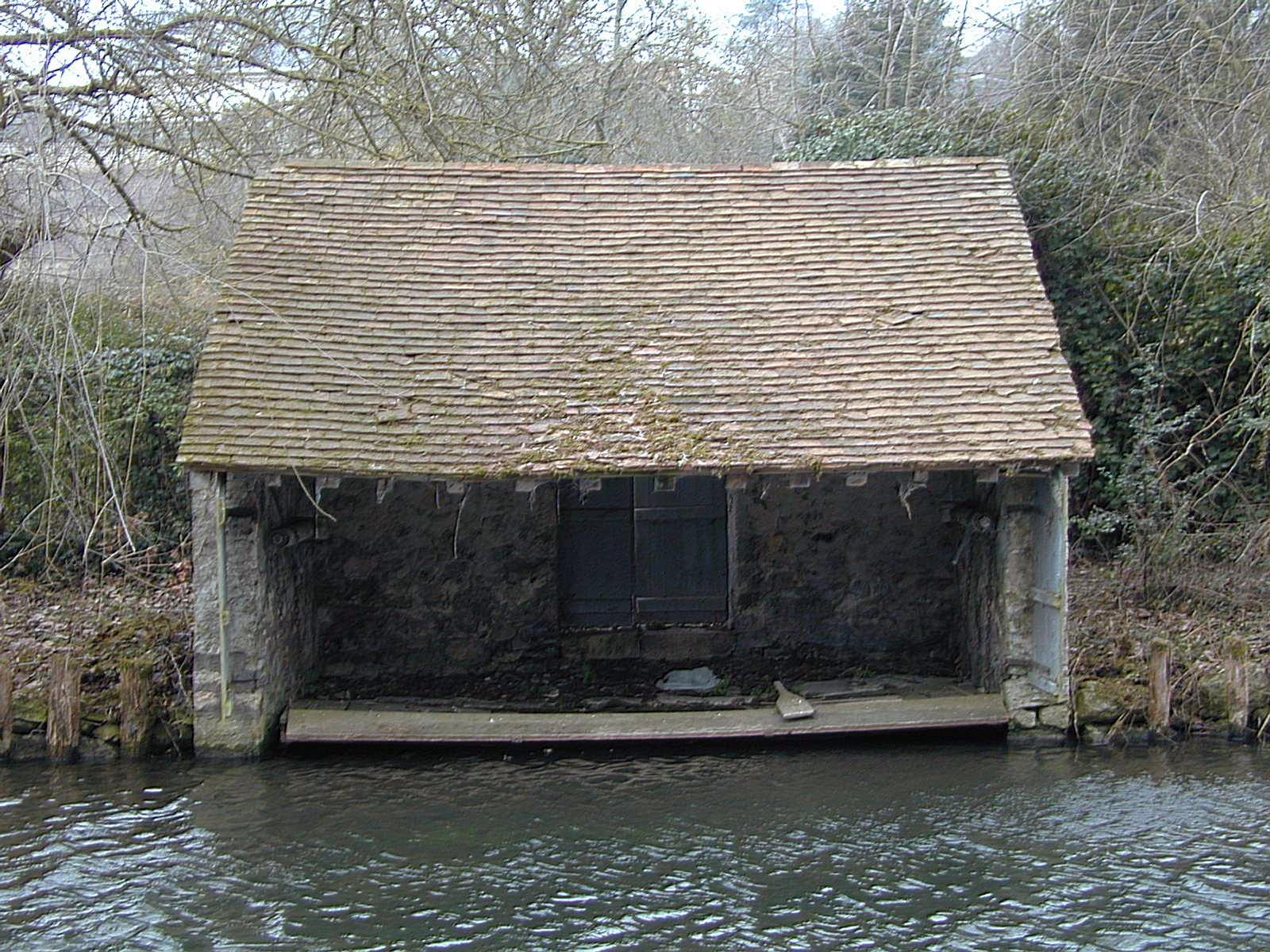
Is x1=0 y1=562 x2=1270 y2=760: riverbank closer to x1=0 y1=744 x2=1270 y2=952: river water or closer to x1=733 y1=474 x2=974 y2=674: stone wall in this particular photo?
x1=0 y1=744 x2=1270 y2=952: river water

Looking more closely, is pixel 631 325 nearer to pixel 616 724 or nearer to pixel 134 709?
pixel 616 724

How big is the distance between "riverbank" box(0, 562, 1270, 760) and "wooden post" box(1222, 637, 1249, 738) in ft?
0.17

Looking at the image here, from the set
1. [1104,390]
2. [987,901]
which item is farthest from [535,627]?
[1104,390]

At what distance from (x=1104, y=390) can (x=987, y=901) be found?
23.7ft

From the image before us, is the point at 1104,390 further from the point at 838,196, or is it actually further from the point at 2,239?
the point at 2,239

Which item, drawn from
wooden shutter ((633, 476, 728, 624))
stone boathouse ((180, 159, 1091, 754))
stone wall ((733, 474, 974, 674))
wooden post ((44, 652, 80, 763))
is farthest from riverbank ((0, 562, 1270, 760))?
wooden shutter ((633, 476, 728, 624))

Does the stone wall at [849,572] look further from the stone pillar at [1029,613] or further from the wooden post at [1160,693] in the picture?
the wooden post at [1160,693]

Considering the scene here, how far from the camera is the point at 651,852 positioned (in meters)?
7.03

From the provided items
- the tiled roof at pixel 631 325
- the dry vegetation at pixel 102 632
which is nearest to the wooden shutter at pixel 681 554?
the tiled roof at pixel 631 325

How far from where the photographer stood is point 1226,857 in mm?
6805

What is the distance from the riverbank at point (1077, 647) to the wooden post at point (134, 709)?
4.1 inches

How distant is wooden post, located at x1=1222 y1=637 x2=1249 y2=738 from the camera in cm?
894

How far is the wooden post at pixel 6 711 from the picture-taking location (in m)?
8.73

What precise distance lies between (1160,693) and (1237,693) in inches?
21.2
